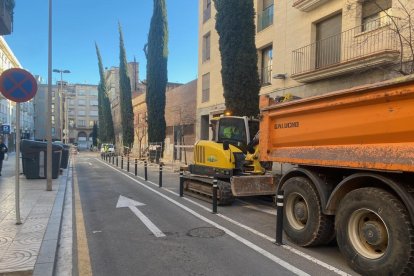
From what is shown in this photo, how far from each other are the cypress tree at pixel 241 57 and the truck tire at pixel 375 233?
11.4 metres

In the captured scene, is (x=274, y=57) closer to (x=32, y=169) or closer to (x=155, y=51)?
(x=32, y=169)

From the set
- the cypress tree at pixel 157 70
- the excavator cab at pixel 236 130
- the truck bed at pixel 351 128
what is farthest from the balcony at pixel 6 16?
the cypress tree at pixel 157 70

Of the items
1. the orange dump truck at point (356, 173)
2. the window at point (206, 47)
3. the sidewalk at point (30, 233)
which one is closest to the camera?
the orange dump truck at point (356, 173)

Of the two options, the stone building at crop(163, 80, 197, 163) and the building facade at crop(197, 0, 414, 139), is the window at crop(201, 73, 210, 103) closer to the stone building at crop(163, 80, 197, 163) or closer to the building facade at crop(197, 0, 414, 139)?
the stone building at crop(163, 80, 197, 163)

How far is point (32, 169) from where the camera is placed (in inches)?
645

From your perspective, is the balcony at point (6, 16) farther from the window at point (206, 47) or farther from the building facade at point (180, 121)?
the window at point (206, 47)

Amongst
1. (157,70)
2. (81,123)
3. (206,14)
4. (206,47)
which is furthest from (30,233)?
(81,123)

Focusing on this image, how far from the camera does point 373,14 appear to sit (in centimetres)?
1362

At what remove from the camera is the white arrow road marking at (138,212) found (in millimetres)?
7641

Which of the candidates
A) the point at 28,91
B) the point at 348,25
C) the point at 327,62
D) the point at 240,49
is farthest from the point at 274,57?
the point at 28,91

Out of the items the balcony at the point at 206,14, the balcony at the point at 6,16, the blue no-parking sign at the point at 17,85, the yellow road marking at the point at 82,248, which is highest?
the balcony at the point at 206,14

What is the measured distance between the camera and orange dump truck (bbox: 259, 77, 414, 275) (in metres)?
4.79

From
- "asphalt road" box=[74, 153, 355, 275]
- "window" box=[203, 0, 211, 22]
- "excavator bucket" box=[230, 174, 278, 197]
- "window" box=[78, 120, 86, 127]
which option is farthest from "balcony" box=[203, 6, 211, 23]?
"window" box=[78, 120, 86, 127]

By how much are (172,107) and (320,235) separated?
29832 millimetres
